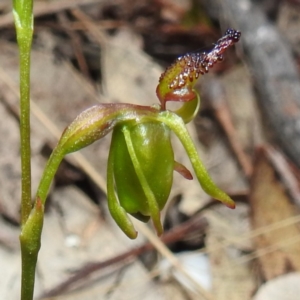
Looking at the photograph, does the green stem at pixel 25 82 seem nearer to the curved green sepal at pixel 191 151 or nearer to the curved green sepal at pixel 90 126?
the curved green sepal at pixel 90 126

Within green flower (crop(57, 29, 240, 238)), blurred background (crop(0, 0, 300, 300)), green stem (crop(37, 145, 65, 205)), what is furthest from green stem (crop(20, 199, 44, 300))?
blurred background (crop(0, 0, 300, 300))

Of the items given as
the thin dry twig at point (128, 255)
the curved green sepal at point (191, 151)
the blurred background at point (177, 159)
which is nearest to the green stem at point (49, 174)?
the curved green sepal at point (191, 151)

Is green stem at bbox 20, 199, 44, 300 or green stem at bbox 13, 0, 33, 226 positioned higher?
green stem at bbox 13, 0, 33, 226

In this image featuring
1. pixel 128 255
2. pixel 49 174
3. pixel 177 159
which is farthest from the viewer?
pixel 177 159

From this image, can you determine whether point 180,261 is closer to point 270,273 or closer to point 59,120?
point 270,273

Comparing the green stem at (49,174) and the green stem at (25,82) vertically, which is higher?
the green stem at (25,82)

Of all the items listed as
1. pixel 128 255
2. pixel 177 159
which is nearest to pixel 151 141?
pixel 128 255

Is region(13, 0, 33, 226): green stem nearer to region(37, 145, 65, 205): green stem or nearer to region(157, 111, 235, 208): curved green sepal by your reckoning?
region(37, 145, 65, 205): green stem

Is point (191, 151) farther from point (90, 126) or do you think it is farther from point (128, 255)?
point (128, 255)

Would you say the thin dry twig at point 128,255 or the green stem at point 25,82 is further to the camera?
the thin dry twig at point 128,255
